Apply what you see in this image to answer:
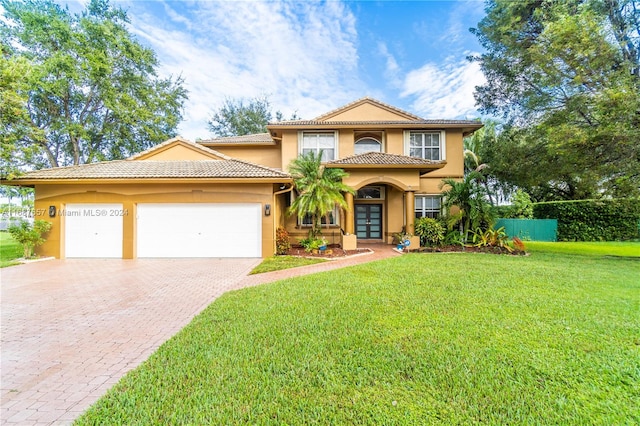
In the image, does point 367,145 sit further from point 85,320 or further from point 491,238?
point 85,320

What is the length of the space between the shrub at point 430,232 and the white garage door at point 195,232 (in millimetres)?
8192

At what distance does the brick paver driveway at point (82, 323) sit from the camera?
3041 millimetres

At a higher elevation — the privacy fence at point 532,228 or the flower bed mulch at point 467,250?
the privacy fence at point 532,228

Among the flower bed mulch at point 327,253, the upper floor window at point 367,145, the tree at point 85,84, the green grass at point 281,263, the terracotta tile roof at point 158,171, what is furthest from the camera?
the tree at point 85,84

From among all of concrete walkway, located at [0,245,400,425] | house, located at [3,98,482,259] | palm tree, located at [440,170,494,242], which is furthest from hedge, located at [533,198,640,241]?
concrete walkway, located at [0,245,400,425]

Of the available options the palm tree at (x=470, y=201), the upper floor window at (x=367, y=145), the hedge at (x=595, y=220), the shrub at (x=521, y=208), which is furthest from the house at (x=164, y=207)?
the hedge at (x=595, y=220)

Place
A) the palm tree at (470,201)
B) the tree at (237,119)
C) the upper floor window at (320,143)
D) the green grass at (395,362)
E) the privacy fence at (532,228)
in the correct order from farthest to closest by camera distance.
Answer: the tree at (237,119), the privacy fence at (532,228), the upper floor window at (320,143), the palm tree at (470,201), the green grass at (395,362)

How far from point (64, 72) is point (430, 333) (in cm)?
2766

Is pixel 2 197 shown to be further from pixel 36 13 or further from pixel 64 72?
pixel 36 13

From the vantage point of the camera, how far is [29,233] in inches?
419

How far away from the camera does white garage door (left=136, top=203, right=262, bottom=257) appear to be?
455 inches

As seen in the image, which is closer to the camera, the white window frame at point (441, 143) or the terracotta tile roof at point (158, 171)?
the terracotta tile roof at point (158, 171)

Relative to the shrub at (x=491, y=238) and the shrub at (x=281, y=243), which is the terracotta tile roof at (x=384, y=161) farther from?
the shrub at (x=281, y=243)

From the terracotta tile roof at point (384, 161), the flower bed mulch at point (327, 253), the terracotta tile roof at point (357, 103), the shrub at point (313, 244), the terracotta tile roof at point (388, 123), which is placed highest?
the terracotta tile roof at point (357, 103)
